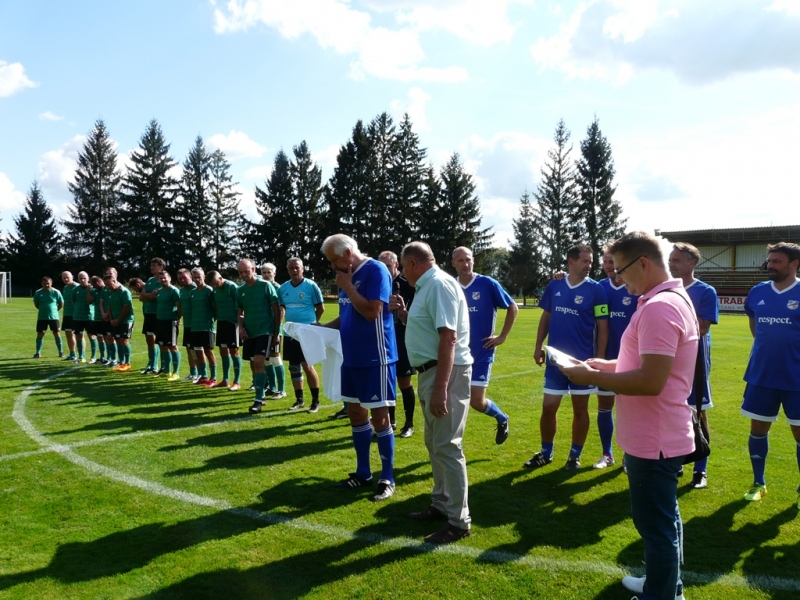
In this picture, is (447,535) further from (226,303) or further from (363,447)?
(226,303)

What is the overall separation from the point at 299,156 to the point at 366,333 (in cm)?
5784

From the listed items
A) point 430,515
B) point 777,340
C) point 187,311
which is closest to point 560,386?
point 777,340

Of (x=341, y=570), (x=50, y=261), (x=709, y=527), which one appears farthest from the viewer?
(x=50, y=261)

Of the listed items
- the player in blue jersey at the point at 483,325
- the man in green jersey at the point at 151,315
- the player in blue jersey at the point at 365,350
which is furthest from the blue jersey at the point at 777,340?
the man in green jersey at the point at 151,315

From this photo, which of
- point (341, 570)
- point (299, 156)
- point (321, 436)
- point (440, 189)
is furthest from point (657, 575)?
point (299, 156)

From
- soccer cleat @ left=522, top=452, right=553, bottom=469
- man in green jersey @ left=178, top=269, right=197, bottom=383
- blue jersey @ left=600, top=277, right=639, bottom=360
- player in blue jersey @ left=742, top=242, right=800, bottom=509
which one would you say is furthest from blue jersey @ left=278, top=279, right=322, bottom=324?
player in blue jersey @ left=742, top=242, right=800, bottom=509

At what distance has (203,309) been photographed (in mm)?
11273

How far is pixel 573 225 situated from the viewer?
194ft

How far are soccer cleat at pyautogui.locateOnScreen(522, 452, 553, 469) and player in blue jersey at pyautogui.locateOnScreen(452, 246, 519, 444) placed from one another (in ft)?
1.36

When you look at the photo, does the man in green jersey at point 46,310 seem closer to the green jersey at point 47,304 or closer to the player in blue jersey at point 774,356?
the green jersey at point 47,304

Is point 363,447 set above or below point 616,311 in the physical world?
below

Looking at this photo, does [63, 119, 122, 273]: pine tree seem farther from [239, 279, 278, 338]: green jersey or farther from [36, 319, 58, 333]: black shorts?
[239, 279, 278, 338]: green jersey

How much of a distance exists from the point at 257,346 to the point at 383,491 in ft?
15.5

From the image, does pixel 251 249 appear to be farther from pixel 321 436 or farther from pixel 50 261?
pixel 321 436
